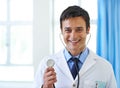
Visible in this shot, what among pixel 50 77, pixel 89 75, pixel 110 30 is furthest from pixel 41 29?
pixel 50 77

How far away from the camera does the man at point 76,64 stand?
1.26 meters

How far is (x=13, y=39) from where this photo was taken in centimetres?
313

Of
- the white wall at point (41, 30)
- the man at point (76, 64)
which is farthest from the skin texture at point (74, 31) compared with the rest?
the white wall at point (41, 30)

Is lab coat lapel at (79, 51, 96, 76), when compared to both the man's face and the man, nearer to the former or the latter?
the man

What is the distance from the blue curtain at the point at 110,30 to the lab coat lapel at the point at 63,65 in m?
1.12

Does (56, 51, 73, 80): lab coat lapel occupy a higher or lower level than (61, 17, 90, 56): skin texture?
lower

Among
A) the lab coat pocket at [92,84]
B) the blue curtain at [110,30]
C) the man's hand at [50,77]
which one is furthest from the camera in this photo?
the blue curtain at [110,30]

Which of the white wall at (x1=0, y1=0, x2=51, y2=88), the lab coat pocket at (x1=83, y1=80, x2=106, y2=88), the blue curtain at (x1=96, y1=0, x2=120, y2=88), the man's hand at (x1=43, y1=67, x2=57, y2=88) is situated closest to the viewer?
the man's hand at (x1=43, y1=67, x2=57, y2=88)

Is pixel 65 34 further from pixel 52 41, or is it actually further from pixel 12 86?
pixel 12 86

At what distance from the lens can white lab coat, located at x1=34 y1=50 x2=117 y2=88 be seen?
131 centimetres

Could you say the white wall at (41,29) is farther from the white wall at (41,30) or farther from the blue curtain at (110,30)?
the blue curtain at (110,30)

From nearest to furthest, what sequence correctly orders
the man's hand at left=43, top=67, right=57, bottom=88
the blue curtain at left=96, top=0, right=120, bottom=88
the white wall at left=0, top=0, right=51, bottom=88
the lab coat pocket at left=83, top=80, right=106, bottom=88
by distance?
the man's hand at left=43, top=67, right=57, bottom=88
the lab coat pocket at left=83, top=80, right=106, bottom=88
the blue curtain at left=96, top=0, right=120, bottom=88
the white wall at left=0, top=0, right=51, bottom=88

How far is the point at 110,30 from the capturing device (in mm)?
2422

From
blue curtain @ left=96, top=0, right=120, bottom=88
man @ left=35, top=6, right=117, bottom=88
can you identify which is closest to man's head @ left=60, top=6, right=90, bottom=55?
man @ left=35, top=6, right=117, bottom=88
